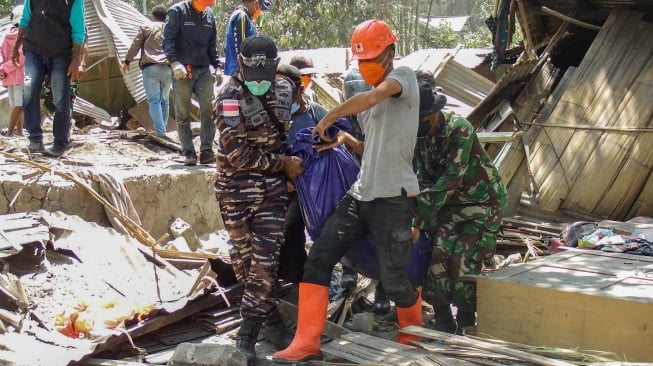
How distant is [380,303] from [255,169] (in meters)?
1.50

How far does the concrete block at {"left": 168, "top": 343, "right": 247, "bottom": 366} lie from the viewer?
416 cm

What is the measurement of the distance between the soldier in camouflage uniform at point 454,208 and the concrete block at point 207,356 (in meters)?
1.32

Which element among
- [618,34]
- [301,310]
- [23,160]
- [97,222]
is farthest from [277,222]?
[618,34]

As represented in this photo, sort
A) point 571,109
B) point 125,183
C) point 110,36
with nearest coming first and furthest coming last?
point 125,183 → point 571,109 → point 110,36

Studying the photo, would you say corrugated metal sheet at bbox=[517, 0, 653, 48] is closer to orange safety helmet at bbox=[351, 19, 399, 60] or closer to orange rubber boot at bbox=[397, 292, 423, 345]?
orange safety helmet at bbox=[351, 19, 399, 60]

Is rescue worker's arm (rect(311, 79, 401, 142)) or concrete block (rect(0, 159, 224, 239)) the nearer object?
rescue worker's arm (rect(311, 79, 401, 142))

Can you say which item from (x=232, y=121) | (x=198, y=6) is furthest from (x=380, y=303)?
(x=198, y=6)

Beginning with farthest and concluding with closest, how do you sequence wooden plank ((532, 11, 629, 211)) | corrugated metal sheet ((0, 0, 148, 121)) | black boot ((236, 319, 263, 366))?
1. corrugated metal sheet ((0, 0, 148, 121))
2. wooden plank ((532, 11, 629, 211))
3. black boot ((236, 319, 263, 366))

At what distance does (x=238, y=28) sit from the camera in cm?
749

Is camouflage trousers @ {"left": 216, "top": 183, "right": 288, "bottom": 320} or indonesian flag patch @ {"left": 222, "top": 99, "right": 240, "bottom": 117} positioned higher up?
indonesian flag patch @ {"left": 222, "top": 99, "right": 240, "bottom": 117}

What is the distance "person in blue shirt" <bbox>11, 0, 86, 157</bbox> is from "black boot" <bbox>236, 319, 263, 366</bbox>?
3.60m

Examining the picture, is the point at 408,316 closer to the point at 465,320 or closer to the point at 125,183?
the point at 465,320

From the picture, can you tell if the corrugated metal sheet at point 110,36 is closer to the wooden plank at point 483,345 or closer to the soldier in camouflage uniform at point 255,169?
the soldier in camouflage uniform at point 255,169

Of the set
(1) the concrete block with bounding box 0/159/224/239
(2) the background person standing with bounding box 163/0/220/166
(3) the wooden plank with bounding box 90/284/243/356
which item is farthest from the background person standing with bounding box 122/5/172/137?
(3) the wooden plank with bounding box 90/284/243/356
